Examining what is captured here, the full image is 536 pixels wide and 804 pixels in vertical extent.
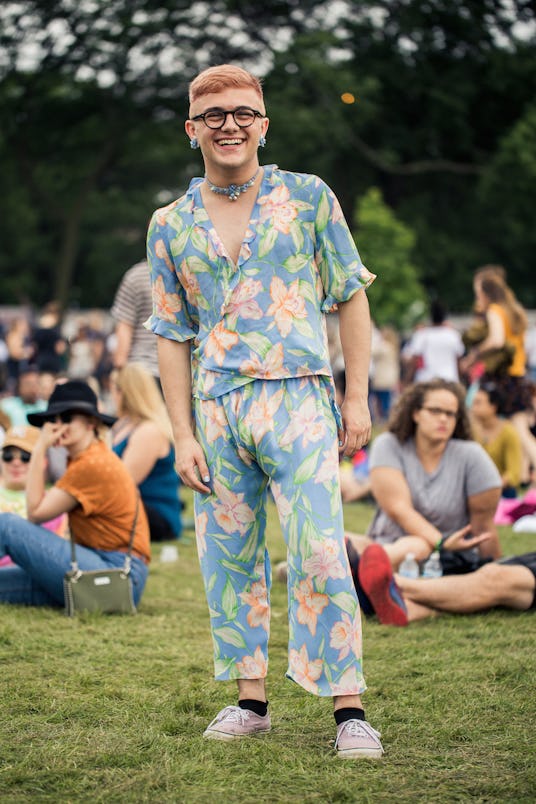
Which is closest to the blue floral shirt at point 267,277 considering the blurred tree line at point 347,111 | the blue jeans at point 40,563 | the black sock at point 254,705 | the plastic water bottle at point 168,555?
the black sock at point 254,705

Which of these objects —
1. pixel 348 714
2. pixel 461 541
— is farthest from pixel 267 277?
pixel 461 541

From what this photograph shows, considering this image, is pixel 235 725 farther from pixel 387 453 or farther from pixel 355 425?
pixel 387 453

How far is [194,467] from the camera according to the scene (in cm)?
373

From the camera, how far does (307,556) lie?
11.8ft

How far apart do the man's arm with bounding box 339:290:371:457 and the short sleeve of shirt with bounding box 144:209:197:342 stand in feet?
1.65

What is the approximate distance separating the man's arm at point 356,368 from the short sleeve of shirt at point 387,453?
2.93m

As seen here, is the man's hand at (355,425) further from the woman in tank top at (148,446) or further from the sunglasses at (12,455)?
the woman in tank top at (148,446)

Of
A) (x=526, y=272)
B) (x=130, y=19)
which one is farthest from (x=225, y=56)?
(x=526, y=272)

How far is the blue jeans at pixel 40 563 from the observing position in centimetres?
582

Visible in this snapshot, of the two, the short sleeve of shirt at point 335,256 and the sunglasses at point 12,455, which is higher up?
the short sleeve of shirt at point 335,256

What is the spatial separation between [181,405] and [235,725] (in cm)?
104

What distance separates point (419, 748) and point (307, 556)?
2.42 ft

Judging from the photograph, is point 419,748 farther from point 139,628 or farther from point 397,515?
point 397,515

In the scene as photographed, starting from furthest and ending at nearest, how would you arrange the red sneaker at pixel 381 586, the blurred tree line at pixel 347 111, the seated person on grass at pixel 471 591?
1. the blurred tree line at pixel 347 111
2. the seated person on grass at pixel 471 591
3. the red sneaker at pixel 381 586
